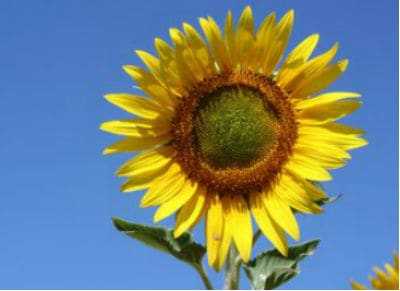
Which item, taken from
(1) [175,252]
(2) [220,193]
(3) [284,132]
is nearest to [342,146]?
(3) [284,132]

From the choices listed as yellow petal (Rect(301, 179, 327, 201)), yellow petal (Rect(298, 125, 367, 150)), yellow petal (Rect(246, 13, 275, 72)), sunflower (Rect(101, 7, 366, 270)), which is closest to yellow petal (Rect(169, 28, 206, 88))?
sunflower (Rect(101, 7, 366, 270))

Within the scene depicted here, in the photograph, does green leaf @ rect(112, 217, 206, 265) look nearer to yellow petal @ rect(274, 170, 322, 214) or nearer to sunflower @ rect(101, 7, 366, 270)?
sunflower @ rect(101, 7, 366, 270)

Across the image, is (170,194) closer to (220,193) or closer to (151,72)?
(220,193)

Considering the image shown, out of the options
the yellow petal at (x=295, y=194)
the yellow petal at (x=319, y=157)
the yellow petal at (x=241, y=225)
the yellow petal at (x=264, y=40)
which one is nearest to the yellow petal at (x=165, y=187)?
the yellow petal at (x=241, y=225)

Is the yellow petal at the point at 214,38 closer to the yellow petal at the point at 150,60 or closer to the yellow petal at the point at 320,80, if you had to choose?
the yellow petal at the point at 150,60

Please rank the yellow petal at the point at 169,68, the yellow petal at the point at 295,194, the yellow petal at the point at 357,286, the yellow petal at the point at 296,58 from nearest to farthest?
the yellow petal at the point at 357,286 < the yellow petal at the point at 169,68 < the yellow petal at the point at 295,194 < the yellow petal at the point at 296,58
